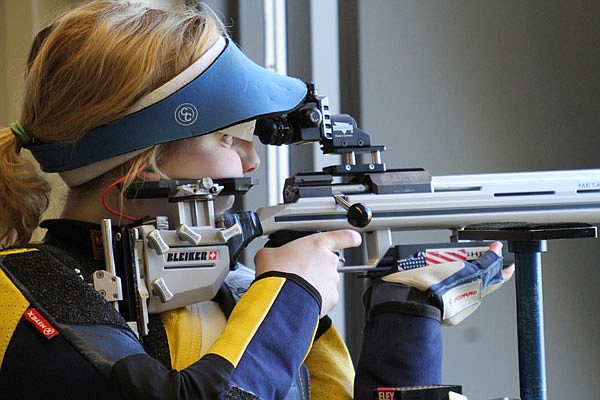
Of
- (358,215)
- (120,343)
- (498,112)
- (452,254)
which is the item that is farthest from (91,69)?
(498,112)

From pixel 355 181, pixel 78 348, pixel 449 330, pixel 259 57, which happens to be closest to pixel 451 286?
pixel 355 181

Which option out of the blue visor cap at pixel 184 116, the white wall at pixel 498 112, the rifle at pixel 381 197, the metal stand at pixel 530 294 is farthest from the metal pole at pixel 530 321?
the white wall at pixel 498 112

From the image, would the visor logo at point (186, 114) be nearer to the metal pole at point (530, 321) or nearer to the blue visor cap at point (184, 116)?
the blue visor cap at point (184, 116)

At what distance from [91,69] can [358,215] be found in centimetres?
47

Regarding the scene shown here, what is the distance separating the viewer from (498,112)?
1.96 meters

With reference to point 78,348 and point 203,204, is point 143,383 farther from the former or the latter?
point 203,204

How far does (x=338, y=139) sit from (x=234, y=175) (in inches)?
10.6

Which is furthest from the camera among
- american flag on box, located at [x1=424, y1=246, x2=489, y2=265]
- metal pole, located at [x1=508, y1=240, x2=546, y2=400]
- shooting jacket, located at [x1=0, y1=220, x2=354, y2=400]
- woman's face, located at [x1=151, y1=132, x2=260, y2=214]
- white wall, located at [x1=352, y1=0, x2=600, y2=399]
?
white wall, located at [x1=352, y1=0, x2=600, y2=399]

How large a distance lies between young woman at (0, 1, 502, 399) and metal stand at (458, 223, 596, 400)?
0.15 meters

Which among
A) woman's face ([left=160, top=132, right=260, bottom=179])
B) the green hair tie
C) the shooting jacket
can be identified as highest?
the green hair tie

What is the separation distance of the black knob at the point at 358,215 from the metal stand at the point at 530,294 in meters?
0.30

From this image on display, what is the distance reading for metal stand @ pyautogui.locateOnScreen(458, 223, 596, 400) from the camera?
992 mm

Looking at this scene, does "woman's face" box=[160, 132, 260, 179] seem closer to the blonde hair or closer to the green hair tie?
the blonde hair

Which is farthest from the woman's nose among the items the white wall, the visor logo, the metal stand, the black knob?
the white wall
